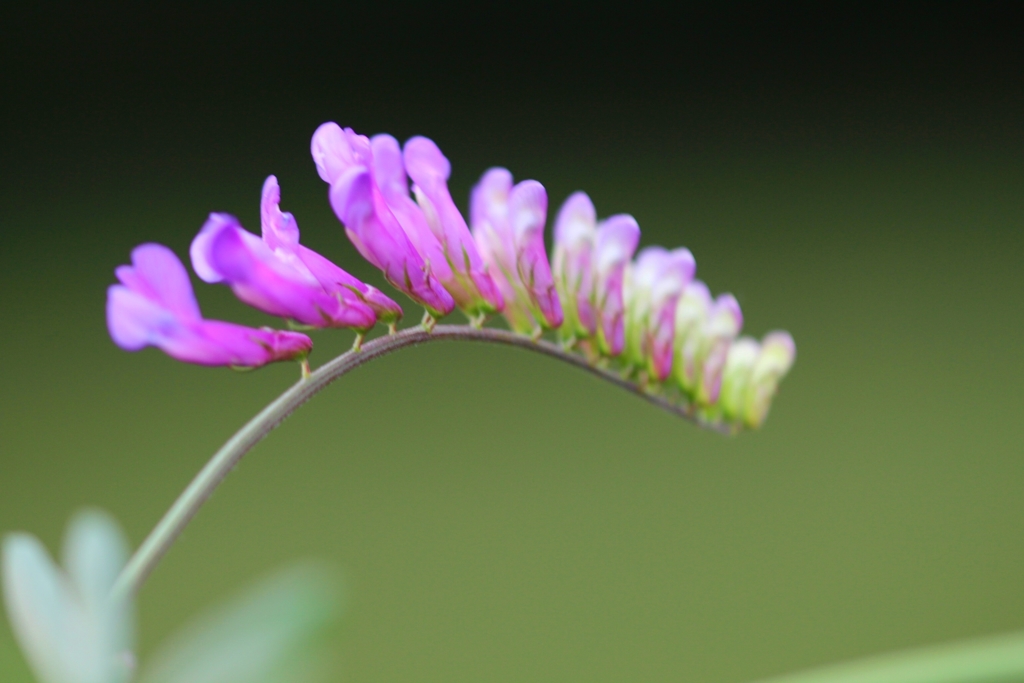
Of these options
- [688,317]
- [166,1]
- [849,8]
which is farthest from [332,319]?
[849,8]

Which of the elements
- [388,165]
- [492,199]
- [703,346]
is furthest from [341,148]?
[703,346]

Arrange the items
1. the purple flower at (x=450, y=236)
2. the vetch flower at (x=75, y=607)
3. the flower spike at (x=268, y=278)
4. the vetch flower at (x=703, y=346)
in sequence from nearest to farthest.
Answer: the vetch flower at (x=75, y=607) → the flower spike at (x=268, y=278) → the purple flower at (x=450, y=236) → the vetch flower at (x=703, y=346)

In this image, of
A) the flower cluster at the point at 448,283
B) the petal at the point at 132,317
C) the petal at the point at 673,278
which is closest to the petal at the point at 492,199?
the flower cluster at the point at 448,283

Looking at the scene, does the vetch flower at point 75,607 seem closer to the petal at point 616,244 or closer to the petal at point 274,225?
the petal at point 274,225

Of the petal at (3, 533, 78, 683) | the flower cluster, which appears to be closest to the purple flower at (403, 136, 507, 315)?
the flower cluster

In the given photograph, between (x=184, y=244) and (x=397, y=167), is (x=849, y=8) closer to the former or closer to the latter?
(x=184, y=244)

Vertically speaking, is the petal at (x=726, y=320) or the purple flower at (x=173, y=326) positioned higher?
the petal at (x=726, y=320)

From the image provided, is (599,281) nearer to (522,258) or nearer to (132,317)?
(522,258)
